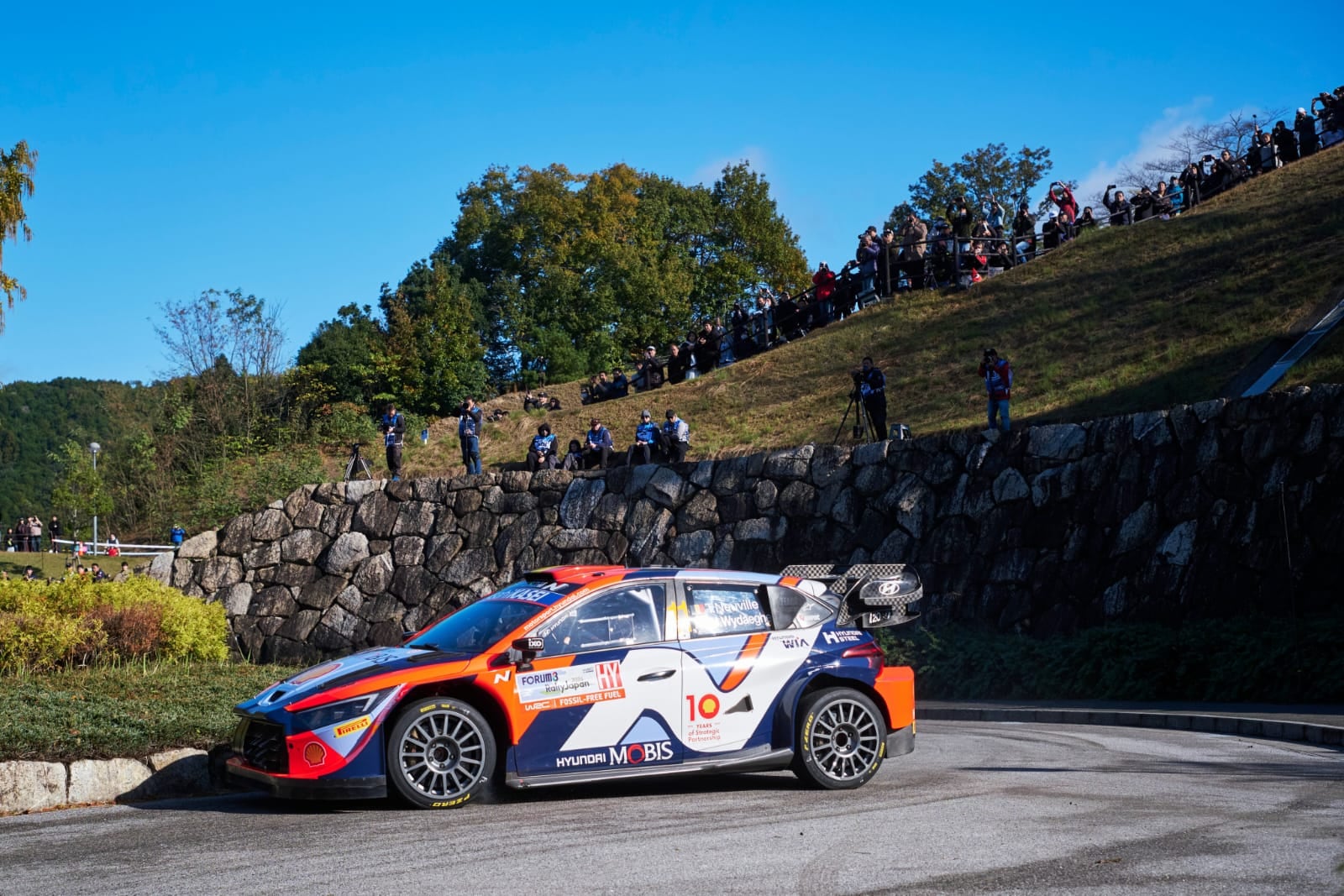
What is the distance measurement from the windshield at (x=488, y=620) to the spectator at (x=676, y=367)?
83.4 ft

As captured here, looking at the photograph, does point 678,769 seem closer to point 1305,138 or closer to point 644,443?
point 644,443

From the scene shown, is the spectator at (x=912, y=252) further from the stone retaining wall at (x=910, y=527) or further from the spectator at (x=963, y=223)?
the stone retaining wall at (x=910, y=527)

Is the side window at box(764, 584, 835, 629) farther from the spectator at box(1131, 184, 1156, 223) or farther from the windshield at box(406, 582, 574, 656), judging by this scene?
the spectator at box(1131, 184, 1156, 223)

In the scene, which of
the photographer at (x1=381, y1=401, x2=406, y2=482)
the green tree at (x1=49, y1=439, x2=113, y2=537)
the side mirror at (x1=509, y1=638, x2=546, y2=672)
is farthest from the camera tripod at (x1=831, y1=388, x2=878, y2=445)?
the green tree at (x1=49, y1=439, x2=113, y2=537)

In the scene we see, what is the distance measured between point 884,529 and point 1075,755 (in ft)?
34.9

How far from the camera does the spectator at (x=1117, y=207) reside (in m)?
36.7

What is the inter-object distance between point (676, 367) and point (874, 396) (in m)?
12.2

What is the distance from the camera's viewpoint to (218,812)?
8.18m

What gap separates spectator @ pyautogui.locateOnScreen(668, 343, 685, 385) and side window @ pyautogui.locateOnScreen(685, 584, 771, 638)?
25537mm

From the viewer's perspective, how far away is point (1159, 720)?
1387 cm

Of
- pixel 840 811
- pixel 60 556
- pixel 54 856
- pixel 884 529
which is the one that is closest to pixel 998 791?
pixel 840 811

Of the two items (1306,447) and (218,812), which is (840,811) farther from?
(1306,447)

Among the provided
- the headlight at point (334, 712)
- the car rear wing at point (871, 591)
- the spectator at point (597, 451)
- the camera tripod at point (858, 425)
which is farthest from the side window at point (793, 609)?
the spectator at point (597, 451)

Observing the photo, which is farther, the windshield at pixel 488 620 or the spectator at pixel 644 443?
the spectator at pixel 644 443
